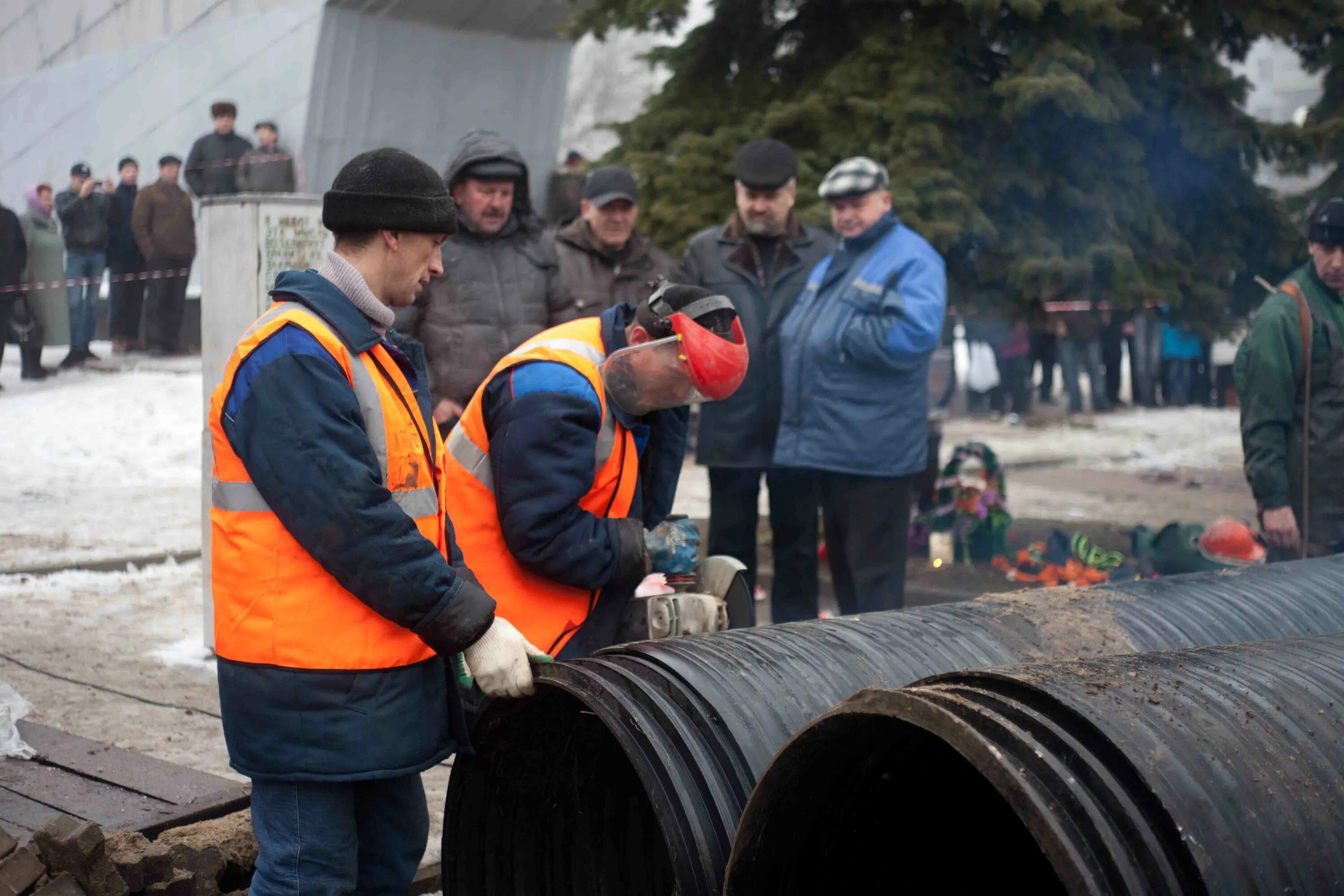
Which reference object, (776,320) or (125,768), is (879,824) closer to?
(125,768)

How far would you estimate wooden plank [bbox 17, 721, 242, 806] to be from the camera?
11.8 ft

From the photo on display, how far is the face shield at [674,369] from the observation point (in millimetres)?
3373

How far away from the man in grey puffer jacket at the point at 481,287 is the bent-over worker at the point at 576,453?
1729 millimetres

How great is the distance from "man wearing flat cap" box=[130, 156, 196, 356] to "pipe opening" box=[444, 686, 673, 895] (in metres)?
10.4

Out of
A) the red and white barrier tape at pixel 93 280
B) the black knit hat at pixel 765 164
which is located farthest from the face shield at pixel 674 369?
the red and white barrier tape at pixel 93 280

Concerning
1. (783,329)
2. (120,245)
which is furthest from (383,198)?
(120,245)

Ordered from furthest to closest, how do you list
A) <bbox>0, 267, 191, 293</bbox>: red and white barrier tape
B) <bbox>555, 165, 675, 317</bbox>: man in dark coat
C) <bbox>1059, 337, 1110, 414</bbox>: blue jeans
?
1. <bbox>1059, 337, 1110, 414</bbox>: blue jeans
2. <bbox>0, 267, 191, 293</bbox>: red and white barrier tape
3. <bbox>555, 165, 675, 317</bbox>: man in dark coat

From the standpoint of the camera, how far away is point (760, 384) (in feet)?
18.9

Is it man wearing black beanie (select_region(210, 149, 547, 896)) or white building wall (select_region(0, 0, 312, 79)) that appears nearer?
man wearing black beanie (select_region(210, 149, 547, 896))

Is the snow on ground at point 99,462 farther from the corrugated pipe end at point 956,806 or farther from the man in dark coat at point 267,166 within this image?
the corrugated pipe end at point 956,806

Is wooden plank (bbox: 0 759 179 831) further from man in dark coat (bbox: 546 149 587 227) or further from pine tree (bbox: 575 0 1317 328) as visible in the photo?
man in dark coat (bbox: 546 149 587 227)

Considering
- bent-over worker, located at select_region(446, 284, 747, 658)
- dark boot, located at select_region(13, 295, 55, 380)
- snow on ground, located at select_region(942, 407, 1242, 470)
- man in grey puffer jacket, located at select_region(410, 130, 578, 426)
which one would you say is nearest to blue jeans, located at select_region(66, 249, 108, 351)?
dark boot, located at select_region(13, 295, 55, 380)

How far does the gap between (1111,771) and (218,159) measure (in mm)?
13718

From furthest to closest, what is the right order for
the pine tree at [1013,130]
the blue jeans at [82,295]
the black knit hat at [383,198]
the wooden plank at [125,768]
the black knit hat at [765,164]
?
the blue jeans at [82,295] < the pine tree at [1013,130] < the black knit hat at [765,164] < the wooden plank at [125,768] < the black knit hat at [383,198]
